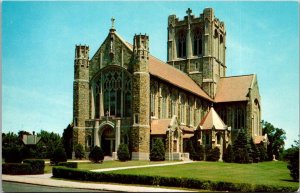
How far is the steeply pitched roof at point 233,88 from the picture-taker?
7500 cm

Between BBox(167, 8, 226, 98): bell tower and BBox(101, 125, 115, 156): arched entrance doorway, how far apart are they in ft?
92.6

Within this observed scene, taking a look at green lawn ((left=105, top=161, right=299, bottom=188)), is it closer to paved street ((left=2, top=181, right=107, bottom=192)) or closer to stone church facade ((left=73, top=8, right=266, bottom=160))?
paved street ((left=2, top=181, right=107, bottom=192))

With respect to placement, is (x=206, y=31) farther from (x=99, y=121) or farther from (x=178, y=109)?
(x=99, y=121)

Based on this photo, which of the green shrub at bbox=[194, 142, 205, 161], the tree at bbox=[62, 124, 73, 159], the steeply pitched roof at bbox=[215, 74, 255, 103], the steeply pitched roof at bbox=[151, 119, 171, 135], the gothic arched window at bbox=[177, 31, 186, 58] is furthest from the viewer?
the gothic arched window at bbox=[177, 31, 186, 58]

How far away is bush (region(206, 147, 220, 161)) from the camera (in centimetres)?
5656

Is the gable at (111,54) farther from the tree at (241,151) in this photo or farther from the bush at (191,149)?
the tree at (241,151)

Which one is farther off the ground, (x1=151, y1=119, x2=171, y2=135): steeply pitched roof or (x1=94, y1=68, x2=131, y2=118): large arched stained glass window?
(x1=94, y1=68, x2=131, y2=118): large arched stained glass window

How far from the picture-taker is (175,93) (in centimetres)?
6181

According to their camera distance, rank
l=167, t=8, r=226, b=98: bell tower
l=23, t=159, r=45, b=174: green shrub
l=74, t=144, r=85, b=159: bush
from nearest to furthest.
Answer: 1. l=23, t=159, r=45, b=174: green shrub
2. l=74, t=144, r=85, b=159: bush
3. l=167, t=8, r=226, b=98: bell tower

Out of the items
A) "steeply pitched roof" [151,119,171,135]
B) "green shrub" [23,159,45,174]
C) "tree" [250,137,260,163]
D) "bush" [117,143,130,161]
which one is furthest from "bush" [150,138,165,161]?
"green shrub" [23,159,45,174]

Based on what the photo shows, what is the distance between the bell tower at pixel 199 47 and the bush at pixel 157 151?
27850 mm

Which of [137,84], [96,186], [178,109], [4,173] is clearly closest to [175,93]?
[178,109]

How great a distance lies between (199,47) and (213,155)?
96.7 ft

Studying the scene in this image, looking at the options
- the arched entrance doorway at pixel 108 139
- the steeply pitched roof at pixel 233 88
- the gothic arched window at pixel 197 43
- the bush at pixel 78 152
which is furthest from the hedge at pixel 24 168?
the gothic arched window at pixel 197 43
